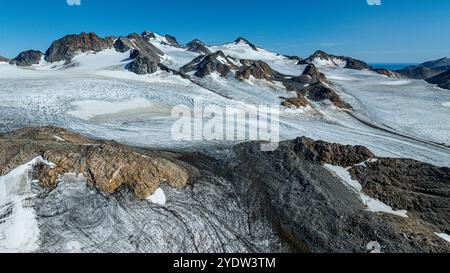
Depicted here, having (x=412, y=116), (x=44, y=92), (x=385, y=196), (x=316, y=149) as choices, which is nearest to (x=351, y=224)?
(x=385, y=196)

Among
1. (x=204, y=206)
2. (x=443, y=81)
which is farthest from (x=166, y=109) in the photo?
(x=443, y=81)

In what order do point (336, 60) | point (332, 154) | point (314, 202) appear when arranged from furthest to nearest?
point (336, 60)
point (332, 154)
point (314, 202)

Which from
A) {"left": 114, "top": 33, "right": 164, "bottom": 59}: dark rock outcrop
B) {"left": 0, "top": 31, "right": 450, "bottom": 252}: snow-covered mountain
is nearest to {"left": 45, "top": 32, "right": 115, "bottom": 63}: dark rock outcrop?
{"left": 114, "top": 33, "right": 164, "bottom": 59}: dark rock outcrop

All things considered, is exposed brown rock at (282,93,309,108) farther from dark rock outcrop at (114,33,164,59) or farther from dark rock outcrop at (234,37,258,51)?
dark rock outcrop at (234,37,258,51)

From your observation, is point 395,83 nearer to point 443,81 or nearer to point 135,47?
point 443,81
